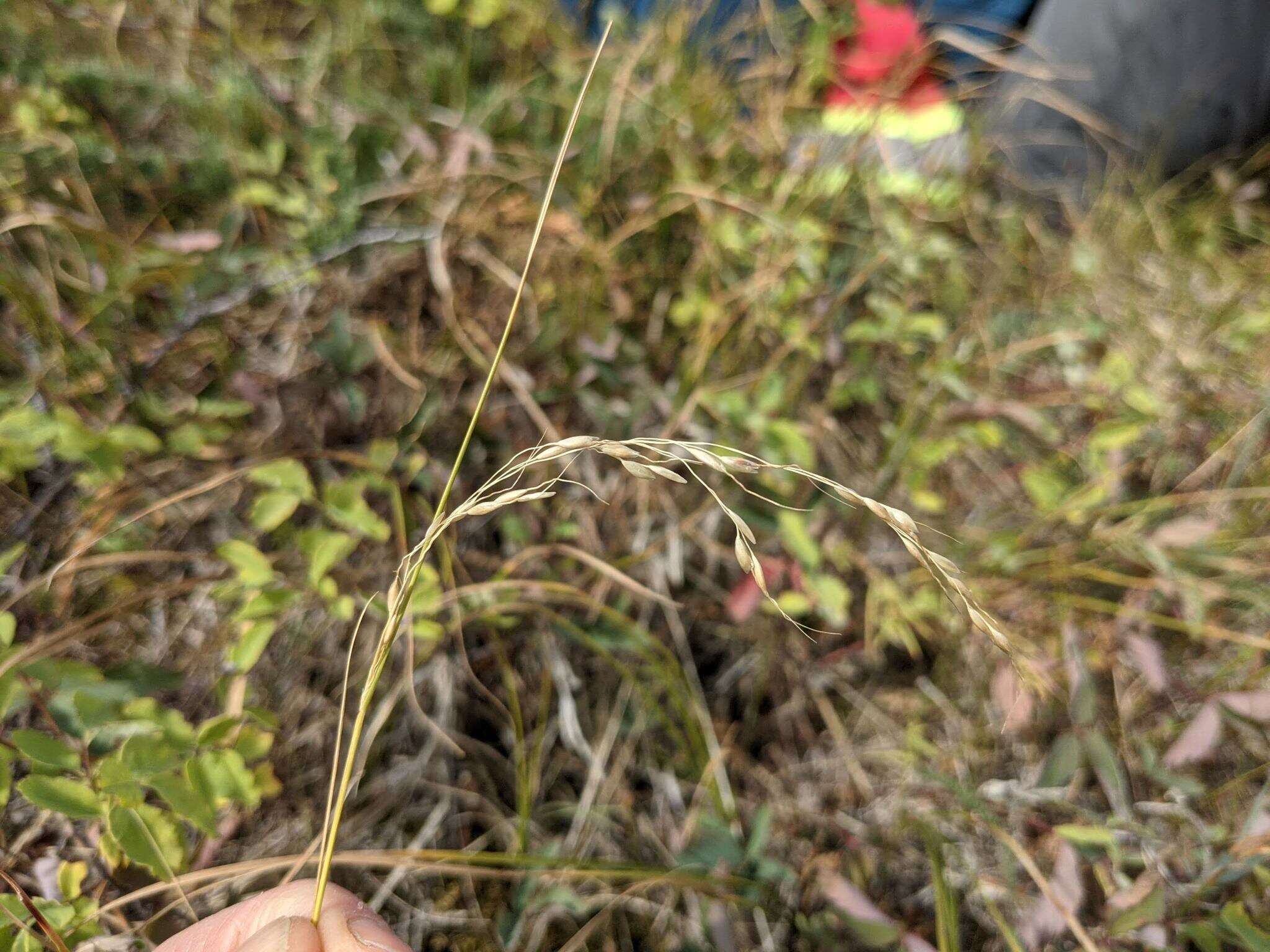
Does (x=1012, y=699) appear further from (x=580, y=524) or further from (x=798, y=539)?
(x=580, y=524)

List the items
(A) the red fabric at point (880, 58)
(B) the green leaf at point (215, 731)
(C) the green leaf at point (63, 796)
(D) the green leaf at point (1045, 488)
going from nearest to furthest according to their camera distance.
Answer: (C) the green leaf at point (63, 796) → (B) the green leaf at point (215, 731) → (D) the green leaf at point (1045, 488) → (A) the red fabric at point (880, 58)

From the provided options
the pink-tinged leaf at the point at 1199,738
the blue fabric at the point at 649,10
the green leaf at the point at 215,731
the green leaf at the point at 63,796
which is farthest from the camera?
the blue fabric at the point at 649,10

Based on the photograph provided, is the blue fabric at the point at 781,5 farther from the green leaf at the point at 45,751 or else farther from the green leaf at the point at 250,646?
the green leaf at the point at 45,751

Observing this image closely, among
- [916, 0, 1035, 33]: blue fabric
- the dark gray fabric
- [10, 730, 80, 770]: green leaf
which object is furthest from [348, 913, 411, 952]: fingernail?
[916, 0, 1035, 33]: blue fabric

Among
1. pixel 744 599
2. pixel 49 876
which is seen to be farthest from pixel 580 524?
pixel 49 876

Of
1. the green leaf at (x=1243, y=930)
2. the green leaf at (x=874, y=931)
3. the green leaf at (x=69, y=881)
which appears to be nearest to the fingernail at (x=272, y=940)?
the green leaf at (x=69, y=881)

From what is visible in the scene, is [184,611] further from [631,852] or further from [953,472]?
[953,472]

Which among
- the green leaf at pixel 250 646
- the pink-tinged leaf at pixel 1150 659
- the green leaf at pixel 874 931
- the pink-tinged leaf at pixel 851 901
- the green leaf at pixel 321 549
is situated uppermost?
the green leaf at pixel 321 549
